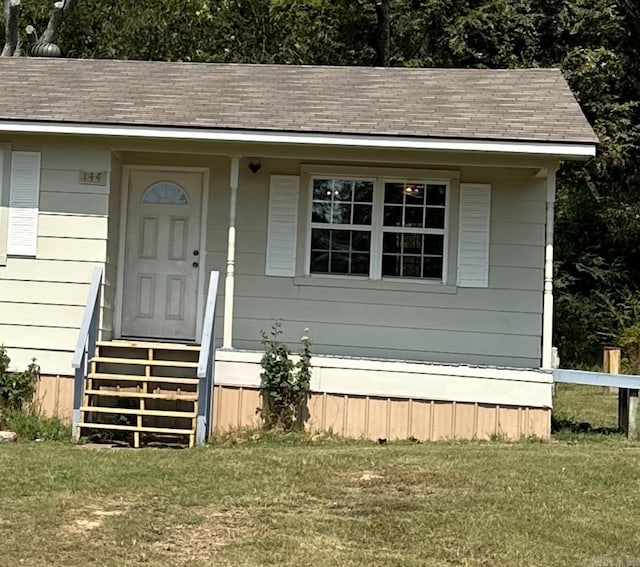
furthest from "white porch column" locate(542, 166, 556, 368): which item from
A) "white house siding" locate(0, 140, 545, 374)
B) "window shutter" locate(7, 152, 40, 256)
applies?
"window shutter" locate(7, 152, 40, 256)

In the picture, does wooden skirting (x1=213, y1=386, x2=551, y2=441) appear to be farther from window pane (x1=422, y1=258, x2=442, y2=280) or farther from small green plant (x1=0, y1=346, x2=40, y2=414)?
small green plant (x1=0, y1=346, x2=40, y2=414)

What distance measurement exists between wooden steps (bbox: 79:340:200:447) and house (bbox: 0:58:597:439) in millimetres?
120

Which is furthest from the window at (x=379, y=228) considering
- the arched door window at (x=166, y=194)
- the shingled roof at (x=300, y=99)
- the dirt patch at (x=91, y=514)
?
the dirt patch at (x=91, y=514)

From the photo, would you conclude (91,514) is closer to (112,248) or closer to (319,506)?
(319,506)

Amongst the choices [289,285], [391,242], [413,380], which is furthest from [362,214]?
[413,380]

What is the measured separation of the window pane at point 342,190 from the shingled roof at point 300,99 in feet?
2.67

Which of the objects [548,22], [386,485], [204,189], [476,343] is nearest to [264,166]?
[204,189]

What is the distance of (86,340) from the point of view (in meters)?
8.63

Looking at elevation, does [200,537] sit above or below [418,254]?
below

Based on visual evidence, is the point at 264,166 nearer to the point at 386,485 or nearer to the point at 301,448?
the point at 301,448

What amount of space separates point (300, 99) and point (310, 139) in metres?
1.41

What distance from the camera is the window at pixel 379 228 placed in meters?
9.83

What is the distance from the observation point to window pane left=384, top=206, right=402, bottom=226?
986 cm

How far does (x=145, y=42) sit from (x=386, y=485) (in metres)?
20.1
